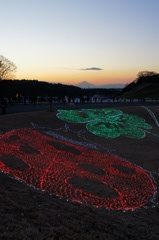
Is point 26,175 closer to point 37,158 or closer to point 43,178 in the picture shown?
point 43,178

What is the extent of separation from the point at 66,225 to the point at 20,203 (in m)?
1.72

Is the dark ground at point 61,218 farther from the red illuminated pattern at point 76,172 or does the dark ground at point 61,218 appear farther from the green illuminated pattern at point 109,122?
the green illuminated pattern at point 109,122

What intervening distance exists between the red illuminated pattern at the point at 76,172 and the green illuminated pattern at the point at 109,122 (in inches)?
225

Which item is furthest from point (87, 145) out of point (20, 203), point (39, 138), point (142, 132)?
point (20, 203)

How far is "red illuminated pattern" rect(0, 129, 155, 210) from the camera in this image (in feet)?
34.2

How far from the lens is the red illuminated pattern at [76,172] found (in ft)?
34.2

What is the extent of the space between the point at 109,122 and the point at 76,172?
527 inches

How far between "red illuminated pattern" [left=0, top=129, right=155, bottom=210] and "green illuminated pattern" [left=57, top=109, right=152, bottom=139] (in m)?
5.71

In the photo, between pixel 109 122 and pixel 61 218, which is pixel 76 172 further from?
pixel 109 122

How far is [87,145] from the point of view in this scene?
62.2 ft

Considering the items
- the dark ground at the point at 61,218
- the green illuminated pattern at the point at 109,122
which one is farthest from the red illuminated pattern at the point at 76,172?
the green illuminated pattern at the point at 109,122

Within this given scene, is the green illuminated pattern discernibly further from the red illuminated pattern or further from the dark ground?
the dark ground

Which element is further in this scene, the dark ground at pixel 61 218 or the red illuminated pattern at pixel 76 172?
the red illuminated pattern at pixel 76 172

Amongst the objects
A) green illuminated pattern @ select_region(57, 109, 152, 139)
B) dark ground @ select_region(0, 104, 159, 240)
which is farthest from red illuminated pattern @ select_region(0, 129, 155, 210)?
green illuminated pattern @ select_region(57, 109, 152, 139)
